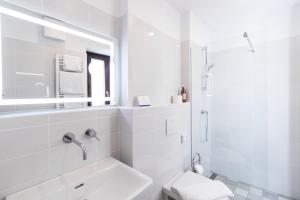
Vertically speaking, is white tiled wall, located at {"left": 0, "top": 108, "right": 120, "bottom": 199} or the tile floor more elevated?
white tiled wall, located at {"left": 0, "top": 108, "right": 120, "bottom": 199}

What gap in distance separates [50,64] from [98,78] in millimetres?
370

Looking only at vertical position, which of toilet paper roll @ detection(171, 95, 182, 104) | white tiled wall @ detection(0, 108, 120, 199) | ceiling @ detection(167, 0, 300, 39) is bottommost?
white tiled wall @ detection(0, 108, 120, 199)

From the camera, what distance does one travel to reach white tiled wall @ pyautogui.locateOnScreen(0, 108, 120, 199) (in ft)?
2.65

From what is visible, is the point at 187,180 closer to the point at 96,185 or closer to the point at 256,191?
the point at 96,185

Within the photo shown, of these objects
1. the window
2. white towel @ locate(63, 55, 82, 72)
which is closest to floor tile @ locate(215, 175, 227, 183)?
the window

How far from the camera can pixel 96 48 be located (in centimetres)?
133

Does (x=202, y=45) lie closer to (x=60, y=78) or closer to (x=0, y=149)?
(x=60, y=78)

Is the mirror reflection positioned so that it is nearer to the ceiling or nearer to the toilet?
the toilet

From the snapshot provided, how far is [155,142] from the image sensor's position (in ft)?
4.75

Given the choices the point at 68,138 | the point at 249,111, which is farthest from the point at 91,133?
the point at 249,111

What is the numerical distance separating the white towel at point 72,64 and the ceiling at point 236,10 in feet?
4.46

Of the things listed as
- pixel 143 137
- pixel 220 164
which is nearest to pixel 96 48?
pixel 143 137

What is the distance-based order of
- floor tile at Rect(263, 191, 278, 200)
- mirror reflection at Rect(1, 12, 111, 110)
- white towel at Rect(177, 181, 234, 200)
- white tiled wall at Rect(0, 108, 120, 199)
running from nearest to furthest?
1. white tiled wall at Rect(0, 108, 120, 199)
2. mirror reflection at Rect(1, 12, 111, 110)
3. white towel at Rect(177, 181, 234, 200)
4. floor tile at Rect(263, 191, 278, 200)

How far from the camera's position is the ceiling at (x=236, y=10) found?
1.89 metres
